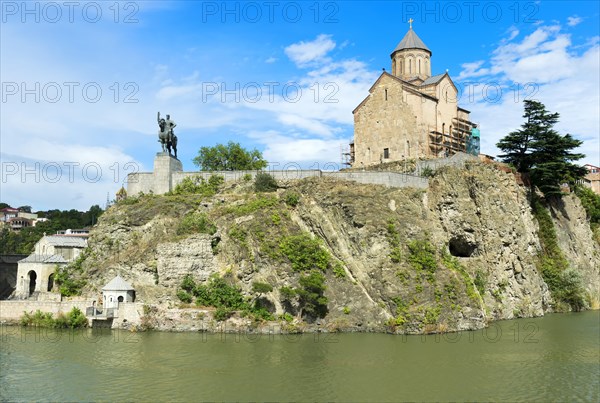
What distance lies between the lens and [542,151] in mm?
46938

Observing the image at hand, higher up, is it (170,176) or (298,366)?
(170,176)

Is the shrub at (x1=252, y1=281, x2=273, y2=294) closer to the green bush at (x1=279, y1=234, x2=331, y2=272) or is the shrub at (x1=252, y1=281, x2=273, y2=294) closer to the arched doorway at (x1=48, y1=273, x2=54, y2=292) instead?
the green bush at (x1=279, y1=234, x2=331, y2=272)

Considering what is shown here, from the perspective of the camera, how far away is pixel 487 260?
39.1 metres

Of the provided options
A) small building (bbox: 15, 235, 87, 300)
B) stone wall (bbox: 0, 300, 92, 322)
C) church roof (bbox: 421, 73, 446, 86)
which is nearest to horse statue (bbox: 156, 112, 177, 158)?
small building (bbox: 15, 235, 87, 300)

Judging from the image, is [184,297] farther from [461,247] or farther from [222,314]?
[461,247]

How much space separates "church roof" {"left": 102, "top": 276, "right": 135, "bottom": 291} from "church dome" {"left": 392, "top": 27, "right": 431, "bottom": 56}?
104 ft

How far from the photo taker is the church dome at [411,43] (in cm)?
5056

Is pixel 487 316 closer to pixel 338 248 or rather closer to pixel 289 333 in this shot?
pixel 338 248

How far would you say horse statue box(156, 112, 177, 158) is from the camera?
136ft

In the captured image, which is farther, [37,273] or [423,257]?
[37,273]

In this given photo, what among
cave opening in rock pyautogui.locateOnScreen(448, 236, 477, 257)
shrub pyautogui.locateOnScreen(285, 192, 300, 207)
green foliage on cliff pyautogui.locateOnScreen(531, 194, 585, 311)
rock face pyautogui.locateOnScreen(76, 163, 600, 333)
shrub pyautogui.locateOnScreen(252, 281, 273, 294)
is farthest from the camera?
green foliage on cliff pyautogui.locateOnScreen(531, 194, 585, 311)

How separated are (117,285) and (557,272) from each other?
32311 mm

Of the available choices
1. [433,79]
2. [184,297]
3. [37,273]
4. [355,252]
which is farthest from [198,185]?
[433,79]

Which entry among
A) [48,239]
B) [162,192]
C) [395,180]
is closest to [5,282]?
[48,239]
